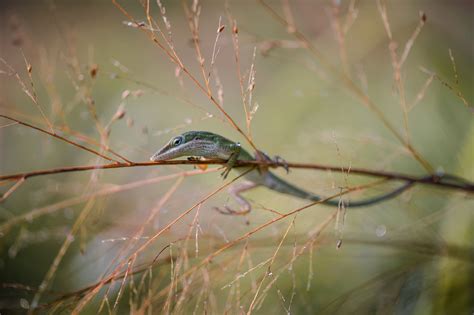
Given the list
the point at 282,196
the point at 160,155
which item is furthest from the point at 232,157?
the point at 282,196

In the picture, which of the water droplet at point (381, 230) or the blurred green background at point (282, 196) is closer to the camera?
the blurred green background at point (282, 196)

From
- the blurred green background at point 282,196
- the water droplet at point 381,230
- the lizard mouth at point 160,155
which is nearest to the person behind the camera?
the lizard mouth at point 160,155

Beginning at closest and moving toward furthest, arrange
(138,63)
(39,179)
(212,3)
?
1. (39,179)
2. (138,63)
3. (212,3)

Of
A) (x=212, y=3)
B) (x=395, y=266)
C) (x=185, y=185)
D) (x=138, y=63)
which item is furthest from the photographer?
(x=212, y=3)

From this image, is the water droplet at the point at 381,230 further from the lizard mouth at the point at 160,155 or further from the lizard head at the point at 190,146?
the lizard mouth at the point at 160,155

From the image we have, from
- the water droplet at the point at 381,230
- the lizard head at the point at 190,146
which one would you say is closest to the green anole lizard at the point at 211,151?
the lizard head at the point at 190,146

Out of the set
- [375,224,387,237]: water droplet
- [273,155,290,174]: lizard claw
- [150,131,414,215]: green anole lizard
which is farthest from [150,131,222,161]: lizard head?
[375,224,387,237]: water droplet

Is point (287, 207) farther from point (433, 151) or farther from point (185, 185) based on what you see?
point (185, 185)

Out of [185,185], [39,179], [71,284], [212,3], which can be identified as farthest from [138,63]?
[71,284]
